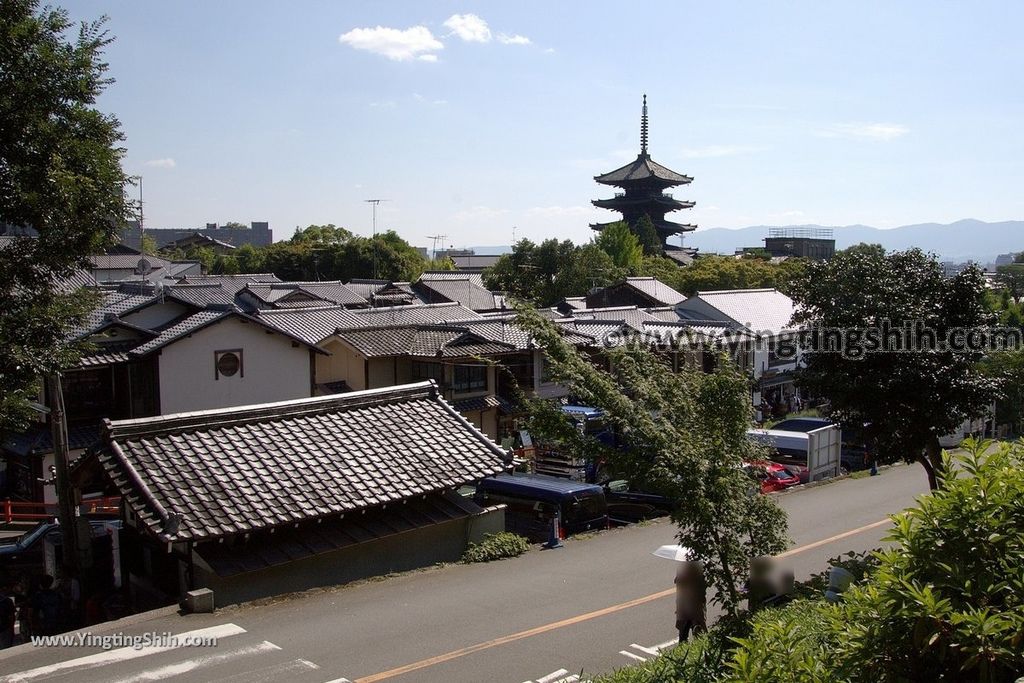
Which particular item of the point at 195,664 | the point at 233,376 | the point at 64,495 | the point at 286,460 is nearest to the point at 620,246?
the point at 233,376

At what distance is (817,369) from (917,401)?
5.83 feet

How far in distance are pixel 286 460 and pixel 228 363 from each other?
50.1ft

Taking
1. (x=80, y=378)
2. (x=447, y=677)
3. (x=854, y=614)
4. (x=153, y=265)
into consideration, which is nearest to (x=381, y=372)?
(x=80, y=378)

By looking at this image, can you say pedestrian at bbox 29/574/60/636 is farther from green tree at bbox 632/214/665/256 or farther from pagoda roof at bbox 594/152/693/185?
pagoda roof at bbox 594/152/693/185

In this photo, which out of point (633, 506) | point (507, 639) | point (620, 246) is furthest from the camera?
point (620, 246)

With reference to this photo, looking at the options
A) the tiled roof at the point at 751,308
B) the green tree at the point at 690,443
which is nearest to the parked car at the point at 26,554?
the green tree at the point at 690,443

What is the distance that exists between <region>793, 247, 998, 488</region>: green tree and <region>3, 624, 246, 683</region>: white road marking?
35.6ft

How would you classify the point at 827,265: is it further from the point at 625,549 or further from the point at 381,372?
the point at 381,372

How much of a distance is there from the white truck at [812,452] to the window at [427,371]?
11130 mm

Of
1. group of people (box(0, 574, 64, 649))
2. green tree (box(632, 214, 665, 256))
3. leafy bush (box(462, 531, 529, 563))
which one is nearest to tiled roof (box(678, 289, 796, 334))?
leafy bush (box(462, 531, 529, 563))

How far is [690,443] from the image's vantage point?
26.5 feet

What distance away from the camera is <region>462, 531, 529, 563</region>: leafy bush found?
1289 cm

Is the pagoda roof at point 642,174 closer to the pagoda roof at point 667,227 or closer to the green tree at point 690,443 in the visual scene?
the pagoda roof at point 667,227

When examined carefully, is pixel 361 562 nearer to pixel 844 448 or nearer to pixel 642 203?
pixel 844 448
